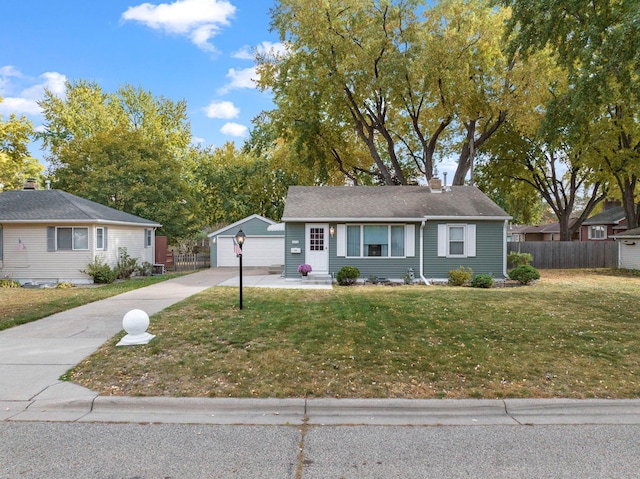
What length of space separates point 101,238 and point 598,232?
39.2 meters

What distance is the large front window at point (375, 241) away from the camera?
14.9m

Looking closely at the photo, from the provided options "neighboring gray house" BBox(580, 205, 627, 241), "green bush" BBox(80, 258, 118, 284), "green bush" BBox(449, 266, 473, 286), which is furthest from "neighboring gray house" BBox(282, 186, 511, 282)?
"neighboring gray house" BBox(580, 205, 627, 241)

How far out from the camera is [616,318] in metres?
7.56

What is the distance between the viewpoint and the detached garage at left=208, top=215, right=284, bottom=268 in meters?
23.1

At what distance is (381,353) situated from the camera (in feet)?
18.0

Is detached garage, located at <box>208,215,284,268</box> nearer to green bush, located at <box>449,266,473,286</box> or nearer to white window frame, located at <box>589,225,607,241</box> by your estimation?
green bush, located at <box>449,266,473,286</box>

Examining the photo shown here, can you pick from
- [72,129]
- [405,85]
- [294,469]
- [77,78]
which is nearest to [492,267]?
[405,85]

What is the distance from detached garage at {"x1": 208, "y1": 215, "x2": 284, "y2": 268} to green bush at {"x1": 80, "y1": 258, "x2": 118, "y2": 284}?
8224 millimetres


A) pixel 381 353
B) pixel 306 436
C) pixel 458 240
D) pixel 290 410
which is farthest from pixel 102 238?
pixel 306 436

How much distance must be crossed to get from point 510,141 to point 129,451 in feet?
94.7

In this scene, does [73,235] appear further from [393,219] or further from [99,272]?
[393,219]

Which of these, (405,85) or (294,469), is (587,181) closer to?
(405,85)

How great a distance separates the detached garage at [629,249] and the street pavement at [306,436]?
783 inches

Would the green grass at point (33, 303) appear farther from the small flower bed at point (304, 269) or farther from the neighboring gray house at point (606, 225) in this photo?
the neighboring gray house at point (606, 225)
